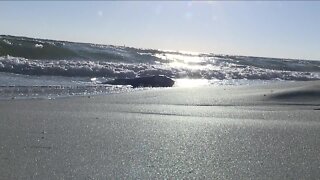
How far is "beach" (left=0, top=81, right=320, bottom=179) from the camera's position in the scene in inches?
105

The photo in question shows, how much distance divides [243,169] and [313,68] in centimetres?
2677

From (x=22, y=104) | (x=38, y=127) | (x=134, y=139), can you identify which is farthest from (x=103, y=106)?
(x=134, y=139)

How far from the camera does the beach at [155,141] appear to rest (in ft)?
8.77

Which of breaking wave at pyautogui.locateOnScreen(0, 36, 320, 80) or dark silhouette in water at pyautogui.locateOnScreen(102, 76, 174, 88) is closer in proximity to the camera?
dark silhouette in water at pyautogui.locateOnScreen(102, 76, 174, 88)

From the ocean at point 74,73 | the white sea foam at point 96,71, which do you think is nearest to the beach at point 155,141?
the ocean at point 74,73

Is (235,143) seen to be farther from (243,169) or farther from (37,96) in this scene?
(37,96)

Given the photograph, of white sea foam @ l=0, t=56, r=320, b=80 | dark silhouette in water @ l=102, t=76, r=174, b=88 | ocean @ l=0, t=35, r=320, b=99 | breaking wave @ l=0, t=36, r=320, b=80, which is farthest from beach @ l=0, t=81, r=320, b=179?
breaking wave @ l=0, t=36, r=320, b=80

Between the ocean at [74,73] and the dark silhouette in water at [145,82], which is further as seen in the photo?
the dark silhouette in water at [145,82]

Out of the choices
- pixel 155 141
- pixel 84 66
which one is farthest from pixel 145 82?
pixel 155 141

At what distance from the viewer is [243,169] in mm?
2742

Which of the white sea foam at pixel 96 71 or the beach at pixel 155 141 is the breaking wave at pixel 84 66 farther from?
the beach at pixel 155 141

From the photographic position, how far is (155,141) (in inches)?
142

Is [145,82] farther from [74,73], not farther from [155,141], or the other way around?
[155,141]

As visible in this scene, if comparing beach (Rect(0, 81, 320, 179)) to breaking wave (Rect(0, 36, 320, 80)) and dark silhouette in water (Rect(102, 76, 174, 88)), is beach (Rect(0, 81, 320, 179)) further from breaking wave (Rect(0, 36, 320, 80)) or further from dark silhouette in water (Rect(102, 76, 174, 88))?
breaking wave (Rect(0, 36, 320, 80))
